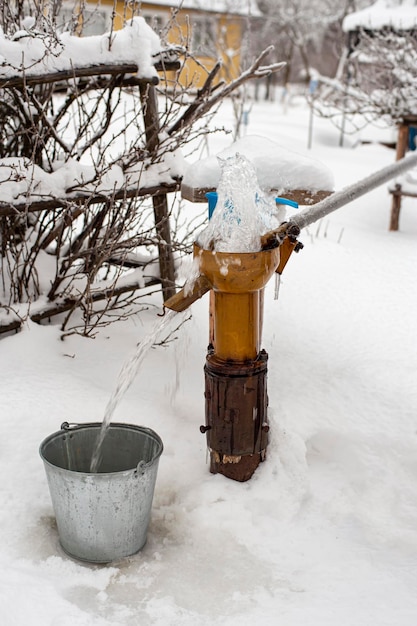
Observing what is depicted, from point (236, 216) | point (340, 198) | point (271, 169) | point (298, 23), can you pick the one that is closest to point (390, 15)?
point (271, 169)

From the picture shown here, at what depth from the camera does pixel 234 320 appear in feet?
8.70

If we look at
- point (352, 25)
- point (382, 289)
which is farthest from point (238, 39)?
point (382, 289)

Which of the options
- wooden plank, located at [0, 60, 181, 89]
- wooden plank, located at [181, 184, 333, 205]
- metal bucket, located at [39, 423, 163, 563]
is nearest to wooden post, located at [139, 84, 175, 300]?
wooden plank, located at [0, 60, 181, 89]

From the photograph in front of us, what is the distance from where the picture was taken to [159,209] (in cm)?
399

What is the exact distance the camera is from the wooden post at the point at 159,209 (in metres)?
3.80

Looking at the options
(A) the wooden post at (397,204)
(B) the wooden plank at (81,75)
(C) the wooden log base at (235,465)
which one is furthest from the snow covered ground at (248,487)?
(A) the wooden post at (397,204)

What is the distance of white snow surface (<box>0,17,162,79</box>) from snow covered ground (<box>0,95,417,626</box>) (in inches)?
46.6

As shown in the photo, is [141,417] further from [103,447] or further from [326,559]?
[326,559]

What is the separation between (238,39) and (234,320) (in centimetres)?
2520

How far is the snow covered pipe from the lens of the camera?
279 cm

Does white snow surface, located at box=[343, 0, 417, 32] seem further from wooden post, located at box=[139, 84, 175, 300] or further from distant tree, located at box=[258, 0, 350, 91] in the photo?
distant tree, located at box=[258, 0, 350, 91]

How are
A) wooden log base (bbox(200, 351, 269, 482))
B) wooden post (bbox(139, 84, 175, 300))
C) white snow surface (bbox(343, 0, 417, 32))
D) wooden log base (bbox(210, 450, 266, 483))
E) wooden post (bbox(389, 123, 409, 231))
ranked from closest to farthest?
wooden log base (bbox(200, 351, 269, 482)) → wooden log base (bbox(210, 450, 266, 483)) → wooden post (bbox(139, 84, 175, 300)) → wooden post (bbox(389, 123, 409, 231)) → white snow surface (bbox(343, 0, 417, 32))

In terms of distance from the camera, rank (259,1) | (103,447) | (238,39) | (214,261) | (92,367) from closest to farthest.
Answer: (214,261) → (103,447) → (92,367) → (238,39) → (259,1)

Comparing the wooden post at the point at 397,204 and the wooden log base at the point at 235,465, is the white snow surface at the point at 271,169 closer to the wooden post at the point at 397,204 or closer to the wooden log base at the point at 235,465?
the wooden log base at the point at 235,465
